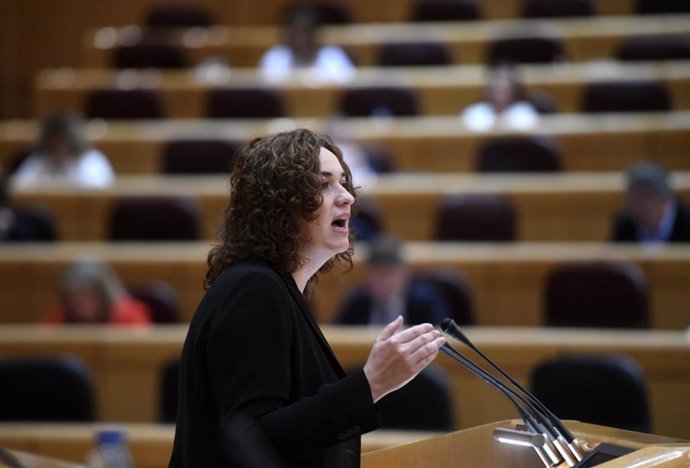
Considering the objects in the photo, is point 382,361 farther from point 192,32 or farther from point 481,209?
point 192,32

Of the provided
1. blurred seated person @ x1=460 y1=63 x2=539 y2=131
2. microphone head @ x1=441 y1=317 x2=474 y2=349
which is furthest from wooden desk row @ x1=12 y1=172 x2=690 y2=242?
microphone head @ x1=441 y1=317 x2=474 y2=349

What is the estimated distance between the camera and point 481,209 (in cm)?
382

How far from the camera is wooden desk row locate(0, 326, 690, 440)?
9.32ft

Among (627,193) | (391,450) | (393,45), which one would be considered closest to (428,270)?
(627,193)

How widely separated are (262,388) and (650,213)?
9.06 feet

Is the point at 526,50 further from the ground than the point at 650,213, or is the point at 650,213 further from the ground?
the point at 526,50

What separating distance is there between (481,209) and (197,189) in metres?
1.01

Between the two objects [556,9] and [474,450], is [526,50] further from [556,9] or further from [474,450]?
[474,450]

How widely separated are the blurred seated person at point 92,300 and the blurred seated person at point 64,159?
107 centimetres

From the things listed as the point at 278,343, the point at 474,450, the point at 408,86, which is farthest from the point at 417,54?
the point at 278,343

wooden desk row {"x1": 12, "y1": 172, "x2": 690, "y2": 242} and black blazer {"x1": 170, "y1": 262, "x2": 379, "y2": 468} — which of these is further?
wooden desk row {"x1": 12, "y1": 172, "x2": 690, "y2": 242}

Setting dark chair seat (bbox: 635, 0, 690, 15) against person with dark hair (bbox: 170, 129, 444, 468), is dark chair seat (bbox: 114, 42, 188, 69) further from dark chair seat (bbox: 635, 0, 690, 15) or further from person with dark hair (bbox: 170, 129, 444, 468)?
person with dark hair (bbox: 170, 129, 444, 468)

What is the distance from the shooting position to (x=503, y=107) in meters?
4.55

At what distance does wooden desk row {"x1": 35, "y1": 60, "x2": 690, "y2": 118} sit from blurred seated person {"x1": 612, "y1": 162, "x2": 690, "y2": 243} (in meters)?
1.22
